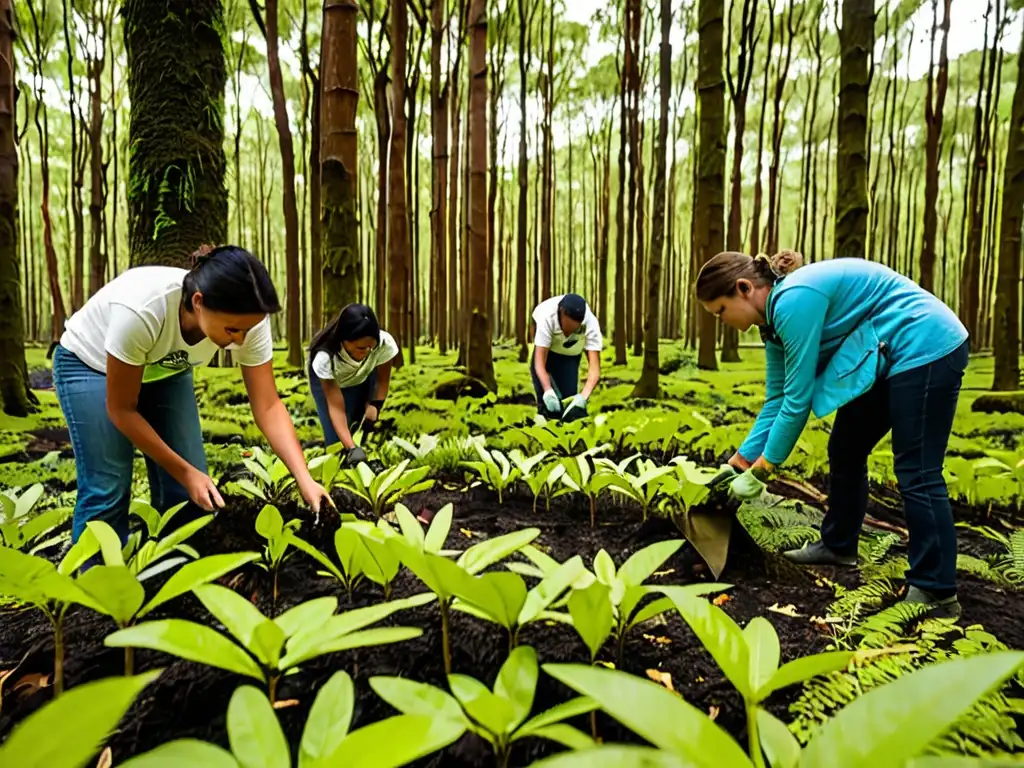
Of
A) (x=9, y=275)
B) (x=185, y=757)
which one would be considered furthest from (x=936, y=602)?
(x=9, y=275)

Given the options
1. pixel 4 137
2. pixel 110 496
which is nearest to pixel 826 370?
pixel 110 496

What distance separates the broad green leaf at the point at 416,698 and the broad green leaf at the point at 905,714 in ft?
1.79

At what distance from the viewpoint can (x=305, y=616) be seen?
1156 mm

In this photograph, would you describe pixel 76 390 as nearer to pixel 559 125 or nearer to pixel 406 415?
pixel 406 415

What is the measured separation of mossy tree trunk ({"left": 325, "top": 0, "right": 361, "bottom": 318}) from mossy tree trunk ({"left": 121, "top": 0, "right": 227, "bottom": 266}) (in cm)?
79

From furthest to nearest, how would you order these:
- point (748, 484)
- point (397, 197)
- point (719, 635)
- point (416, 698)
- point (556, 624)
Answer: point (397, 197) → point (748, 484) → point (556, 624) → point (719, 635) → point (416, 698)

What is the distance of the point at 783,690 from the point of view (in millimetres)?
1377

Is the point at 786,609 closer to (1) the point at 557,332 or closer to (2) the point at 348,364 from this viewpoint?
(2) the point at 348,364

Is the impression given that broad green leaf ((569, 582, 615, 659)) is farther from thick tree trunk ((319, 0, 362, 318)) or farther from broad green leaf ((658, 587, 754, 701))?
thick tree trunk ((319, 0, 362, 318))

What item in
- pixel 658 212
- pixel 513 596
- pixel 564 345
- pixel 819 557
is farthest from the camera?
pixel 658 212

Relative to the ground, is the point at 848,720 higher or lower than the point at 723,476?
higher

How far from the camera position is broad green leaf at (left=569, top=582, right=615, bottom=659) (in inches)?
46.5

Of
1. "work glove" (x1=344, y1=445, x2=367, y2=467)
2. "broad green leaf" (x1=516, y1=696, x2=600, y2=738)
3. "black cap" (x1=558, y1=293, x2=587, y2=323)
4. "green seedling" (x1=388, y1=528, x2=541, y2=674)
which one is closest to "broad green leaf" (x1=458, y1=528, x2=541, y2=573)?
"green seedling" (x1=388, y1=528, x2=541, y2=674)

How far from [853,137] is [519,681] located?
20.7 feet
